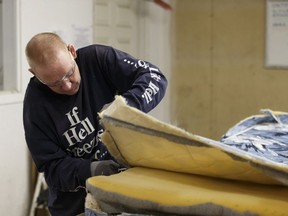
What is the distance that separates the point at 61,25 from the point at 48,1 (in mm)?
169

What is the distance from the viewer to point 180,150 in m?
0.76

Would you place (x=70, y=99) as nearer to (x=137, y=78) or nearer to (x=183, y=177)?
(x=137, y=78)

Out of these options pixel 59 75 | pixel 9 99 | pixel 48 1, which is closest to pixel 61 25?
pixel 48 1

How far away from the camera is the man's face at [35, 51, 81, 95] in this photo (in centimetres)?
117

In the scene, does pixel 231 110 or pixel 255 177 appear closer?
pixel 255 177

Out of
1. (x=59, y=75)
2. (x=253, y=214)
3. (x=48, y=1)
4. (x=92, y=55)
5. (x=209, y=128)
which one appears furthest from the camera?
(x=209, y=128)

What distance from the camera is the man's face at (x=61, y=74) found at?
1.17 meters

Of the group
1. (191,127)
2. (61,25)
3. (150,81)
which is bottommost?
(191,127)

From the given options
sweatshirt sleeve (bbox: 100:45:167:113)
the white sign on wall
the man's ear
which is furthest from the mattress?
the white sign on wall

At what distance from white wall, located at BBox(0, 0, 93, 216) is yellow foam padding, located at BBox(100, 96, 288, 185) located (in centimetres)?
160

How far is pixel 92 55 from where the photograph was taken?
54.1 inches

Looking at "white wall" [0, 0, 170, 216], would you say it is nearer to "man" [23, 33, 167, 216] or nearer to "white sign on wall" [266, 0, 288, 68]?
"man" [23, 33, 167, 216]

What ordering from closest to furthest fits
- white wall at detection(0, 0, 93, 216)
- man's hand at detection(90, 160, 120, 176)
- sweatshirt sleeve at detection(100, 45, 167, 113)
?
man's hand at detection(90, 160, 120, 176) < sweatshirt sleeve at detection(100, 45, 167, 113) < white wall at detection(0, 0, 93, 216)

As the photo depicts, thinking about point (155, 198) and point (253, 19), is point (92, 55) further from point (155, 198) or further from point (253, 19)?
point (253, 19)
